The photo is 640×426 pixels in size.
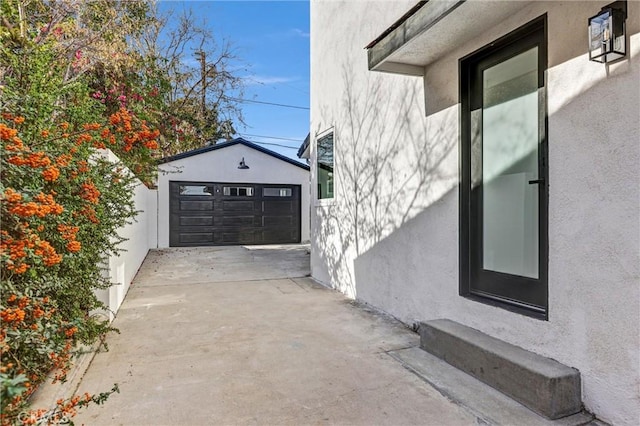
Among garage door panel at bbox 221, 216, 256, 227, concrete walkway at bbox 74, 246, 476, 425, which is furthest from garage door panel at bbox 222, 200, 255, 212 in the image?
concrete walkway at bbox 74, 246, 476, 425

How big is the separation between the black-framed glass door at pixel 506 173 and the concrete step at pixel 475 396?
0.63 m

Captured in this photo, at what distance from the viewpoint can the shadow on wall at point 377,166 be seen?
11.7ft

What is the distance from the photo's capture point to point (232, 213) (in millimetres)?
11977

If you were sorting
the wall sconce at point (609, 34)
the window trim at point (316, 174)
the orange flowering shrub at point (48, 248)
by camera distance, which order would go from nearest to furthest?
the orange flowering shrub at point (48, 248) < the wall sconce at point (609, 34) < the window trim at point (316, 174)

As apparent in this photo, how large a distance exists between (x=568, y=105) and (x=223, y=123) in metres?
16.6

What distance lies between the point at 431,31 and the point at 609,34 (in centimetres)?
123

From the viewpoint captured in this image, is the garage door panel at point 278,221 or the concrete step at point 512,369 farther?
the garage door panel at point 278,221

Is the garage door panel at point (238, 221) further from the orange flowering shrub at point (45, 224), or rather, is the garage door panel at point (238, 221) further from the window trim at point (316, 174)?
the orange flowering shrub at point (45, 224)

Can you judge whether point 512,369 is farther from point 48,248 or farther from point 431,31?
point 48,248

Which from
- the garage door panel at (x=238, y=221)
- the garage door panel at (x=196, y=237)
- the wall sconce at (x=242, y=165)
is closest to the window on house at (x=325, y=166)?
the wall sconce at (x=242, y=165)

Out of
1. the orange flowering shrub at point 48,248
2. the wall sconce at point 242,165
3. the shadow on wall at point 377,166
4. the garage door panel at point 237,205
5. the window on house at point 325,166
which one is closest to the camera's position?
the orange flowering shrub at point 48,248

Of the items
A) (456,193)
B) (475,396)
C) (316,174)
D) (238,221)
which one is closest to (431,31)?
(456,193)

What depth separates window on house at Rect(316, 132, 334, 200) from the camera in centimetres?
603

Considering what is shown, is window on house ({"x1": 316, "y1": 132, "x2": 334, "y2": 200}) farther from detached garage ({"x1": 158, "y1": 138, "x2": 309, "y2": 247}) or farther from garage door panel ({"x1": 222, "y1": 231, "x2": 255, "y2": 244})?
garage door panel ({"x1": 222, "y1": 231, "x2": 255, "y2": 244})
